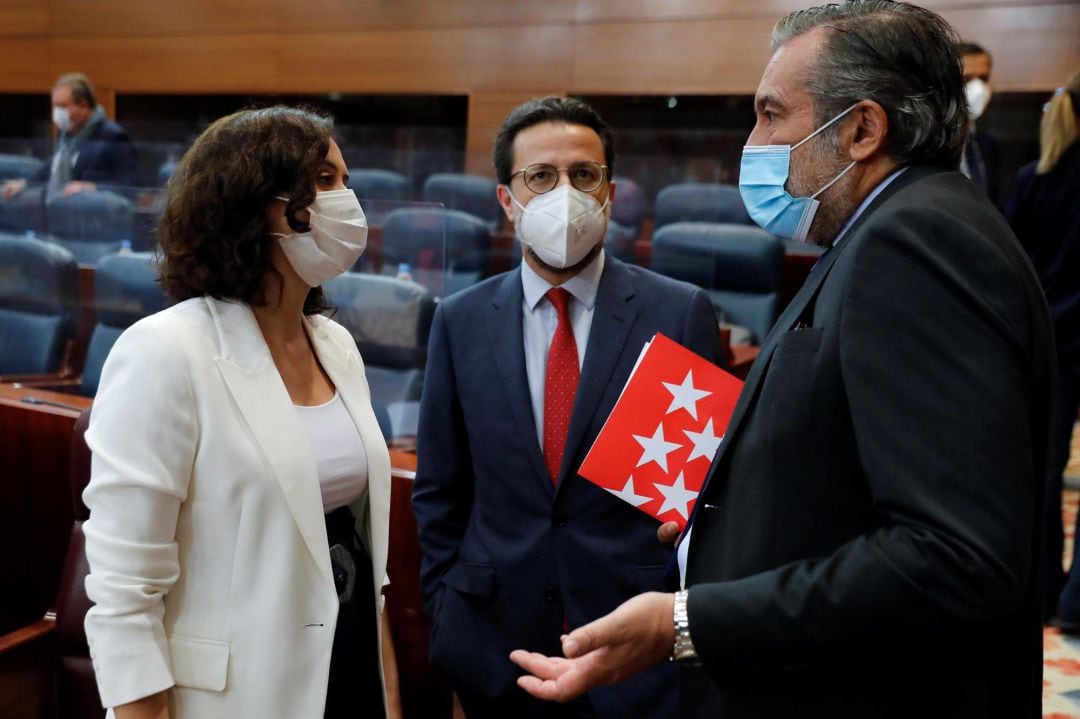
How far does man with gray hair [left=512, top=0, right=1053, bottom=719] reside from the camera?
2.90 feet

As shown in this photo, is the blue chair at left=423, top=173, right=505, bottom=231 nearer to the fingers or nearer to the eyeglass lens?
the eyeglass lens

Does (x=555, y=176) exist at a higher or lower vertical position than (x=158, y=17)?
lower

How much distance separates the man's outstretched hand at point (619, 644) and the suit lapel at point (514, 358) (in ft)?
2.13

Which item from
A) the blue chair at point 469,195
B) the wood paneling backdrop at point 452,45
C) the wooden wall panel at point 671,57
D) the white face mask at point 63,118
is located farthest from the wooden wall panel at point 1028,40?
the white face mask at point 63,118

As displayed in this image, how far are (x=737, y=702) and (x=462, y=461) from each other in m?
0.85

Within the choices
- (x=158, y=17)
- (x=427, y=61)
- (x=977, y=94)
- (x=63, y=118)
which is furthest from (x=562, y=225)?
(x=158, y=17)

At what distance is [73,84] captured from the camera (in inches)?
257

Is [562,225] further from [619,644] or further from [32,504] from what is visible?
[32,504]

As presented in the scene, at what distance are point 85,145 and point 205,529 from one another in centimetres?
593

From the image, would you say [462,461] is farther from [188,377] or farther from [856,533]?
[856,533]

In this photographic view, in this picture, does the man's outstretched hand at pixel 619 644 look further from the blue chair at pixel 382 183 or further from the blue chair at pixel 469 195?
the blue chair at pixel 382 183

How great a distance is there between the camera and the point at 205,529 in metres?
1.31

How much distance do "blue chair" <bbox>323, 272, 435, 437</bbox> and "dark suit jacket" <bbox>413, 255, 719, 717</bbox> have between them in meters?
1.38

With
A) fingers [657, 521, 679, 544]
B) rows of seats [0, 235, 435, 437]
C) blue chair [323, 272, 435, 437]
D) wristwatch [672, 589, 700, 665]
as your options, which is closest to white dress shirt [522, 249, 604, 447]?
fingers [657, 521, 679, 544]
